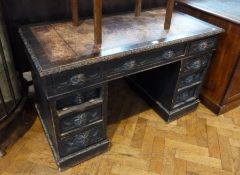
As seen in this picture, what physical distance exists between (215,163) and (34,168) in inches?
39.3

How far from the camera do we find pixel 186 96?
63.3 inches

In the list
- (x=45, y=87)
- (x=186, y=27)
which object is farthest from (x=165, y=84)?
(x=45, y=87)

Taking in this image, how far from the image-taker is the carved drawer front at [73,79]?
0.97 m

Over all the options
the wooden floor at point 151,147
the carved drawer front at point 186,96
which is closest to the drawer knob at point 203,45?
the carved drawer front at point 186,96

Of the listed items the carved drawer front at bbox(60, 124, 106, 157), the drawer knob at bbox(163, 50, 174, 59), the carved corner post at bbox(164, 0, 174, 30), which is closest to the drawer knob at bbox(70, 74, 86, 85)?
the carved drawer front at bbox(60, 124, 106, 157)

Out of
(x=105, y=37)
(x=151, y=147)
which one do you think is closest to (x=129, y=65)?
(x=105, y=37)

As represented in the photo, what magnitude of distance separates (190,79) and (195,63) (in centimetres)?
12

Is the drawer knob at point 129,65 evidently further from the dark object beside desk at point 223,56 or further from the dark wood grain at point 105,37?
the dark object beside desk at point 223,56

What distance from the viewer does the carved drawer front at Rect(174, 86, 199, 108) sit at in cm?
156

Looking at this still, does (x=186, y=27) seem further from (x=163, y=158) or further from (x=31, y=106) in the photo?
(x=31, y=106)

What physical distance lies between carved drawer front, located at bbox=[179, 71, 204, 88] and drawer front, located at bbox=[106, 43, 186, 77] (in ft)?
0.68

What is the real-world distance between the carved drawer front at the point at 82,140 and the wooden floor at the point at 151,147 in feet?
0.40

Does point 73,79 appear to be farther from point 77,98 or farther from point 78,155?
point 78,155

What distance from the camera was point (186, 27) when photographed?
1364 mm
